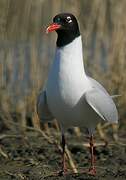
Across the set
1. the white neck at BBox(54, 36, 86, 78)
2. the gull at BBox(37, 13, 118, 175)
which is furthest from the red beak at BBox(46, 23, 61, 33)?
the white neck at BBox(54, 36, 86, 78)

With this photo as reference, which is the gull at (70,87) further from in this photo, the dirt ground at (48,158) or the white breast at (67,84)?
the dirt ground at (48,158)

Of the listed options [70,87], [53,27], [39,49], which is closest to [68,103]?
[70,87]

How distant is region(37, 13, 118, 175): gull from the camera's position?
533cm

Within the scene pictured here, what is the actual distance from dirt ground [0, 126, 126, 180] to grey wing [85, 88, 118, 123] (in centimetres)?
51

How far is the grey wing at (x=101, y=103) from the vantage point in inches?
209

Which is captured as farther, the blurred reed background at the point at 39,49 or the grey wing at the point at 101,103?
the blurred reed background at the point at 39,49

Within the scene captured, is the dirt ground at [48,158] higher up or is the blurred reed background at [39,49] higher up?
the blurred reed background at [39,49]

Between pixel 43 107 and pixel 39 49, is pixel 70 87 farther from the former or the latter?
pixel 39 49

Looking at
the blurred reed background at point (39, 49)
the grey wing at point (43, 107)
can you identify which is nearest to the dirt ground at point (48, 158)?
the blurred reed background at point (39, 49)

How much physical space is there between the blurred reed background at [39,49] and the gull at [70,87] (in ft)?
6.82

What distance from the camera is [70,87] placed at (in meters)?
5.33

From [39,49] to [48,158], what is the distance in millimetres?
1719

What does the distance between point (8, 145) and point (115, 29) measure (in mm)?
1898

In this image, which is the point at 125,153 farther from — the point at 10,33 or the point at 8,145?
the point at 10,33
